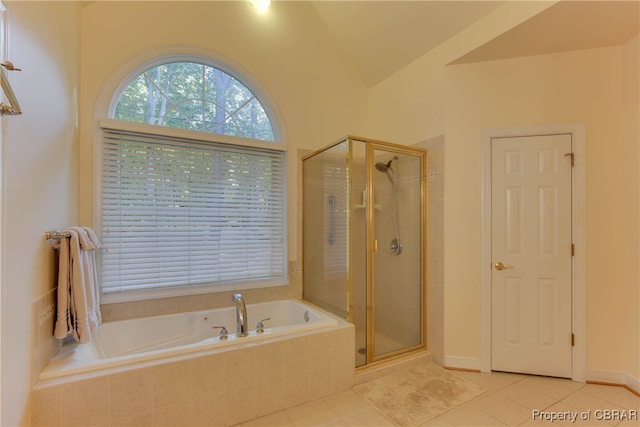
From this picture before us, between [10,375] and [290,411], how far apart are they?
1467mm

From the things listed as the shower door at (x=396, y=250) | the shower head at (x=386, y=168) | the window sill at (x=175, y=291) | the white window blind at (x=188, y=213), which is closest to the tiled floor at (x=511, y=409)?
the shower door at (x=396, y=250)

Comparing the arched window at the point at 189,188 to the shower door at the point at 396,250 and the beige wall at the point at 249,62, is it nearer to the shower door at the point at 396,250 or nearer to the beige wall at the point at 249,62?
the beige wall at the point at 249,62

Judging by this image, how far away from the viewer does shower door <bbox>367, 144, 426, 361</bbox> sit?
260cm

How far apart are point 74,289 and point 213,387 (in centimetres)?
101

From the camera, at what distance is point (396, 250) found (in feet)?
9.05

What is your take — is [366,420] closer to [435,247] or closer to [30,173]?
[435,247]

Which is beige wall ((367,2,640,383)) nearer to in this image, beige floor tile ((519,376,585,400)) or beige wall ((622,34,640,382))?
beige wall ((622,34,640,382))

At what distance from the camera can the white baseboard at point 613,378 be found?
2179 millimetres

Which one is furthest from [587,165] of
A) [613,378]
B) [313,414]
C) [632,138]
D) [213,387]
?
[213,387]

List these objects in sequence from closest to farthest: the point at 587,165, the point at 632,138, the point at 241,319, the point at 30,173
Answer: the point at 30,173, the point at 241,319, the point at 632,138, the point at 587,165

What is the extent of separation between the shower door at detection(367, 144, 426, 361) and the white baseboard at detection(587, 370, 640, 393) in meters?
1.26

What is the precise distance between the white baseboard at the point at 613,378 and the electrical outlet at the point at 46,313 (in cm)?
373

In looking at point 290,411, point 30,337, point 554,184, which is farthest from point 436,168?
point 30,337

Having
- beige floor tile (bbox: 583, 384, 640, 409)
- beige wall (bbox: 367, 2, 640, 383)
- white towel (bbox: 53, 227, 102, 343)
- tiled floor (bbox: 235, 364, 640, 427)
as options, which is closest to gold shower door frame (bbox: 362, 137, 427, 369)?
beige wall (bbox: 367, 2, 640, 383)
